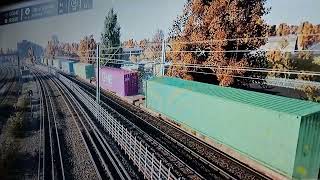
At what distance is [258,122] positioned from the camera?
775 centimetres

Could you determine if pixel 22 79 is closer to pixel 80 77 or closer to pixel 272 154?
pixel 80 77

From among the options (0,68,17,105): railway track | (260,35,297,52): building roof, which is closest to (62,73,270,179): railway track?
(0,68,17,105): railway track

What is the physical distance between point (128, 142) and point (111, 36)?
388 centimetres

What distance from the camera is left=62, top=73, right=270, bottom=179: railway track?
7.88 m

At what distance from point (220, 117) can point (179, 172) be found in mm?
2028

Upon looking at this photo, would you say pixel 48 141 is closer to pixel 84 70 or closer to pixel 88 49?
pixel 84 70

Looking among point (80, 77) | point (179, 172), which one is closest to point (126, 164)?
point (179, 172)

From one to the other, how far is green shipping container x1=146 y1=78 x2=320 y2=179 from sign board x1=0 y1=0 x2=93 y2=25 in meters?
4.72

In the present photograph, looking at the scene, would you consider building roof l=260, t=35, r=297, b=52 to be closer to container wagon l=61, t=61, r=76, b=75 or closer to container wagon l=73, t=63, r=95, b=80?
container wagon l=73, t=63, r=95, b=80

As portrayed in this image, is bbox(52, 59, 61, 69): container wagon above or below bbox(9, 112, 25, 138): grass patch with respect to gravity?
above

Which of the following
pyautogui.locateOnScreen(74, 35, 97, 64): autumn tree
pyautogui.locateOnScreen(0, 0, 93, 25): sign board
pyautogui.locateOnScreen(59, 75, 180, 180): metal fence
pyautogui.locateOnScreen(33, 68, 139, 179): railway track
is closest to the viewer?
pyautogui.locateOnScreen(59, 75, 180, 180): metal fence

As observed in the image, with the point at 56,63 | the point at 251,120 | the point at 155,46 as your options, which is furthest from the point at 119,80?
the point at 251,120

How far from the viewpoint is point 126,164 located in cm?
851

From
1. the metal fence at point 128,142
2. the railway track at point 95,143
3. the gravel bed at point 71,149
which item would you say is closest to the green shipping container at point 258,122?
the metal fence at point 128,142
